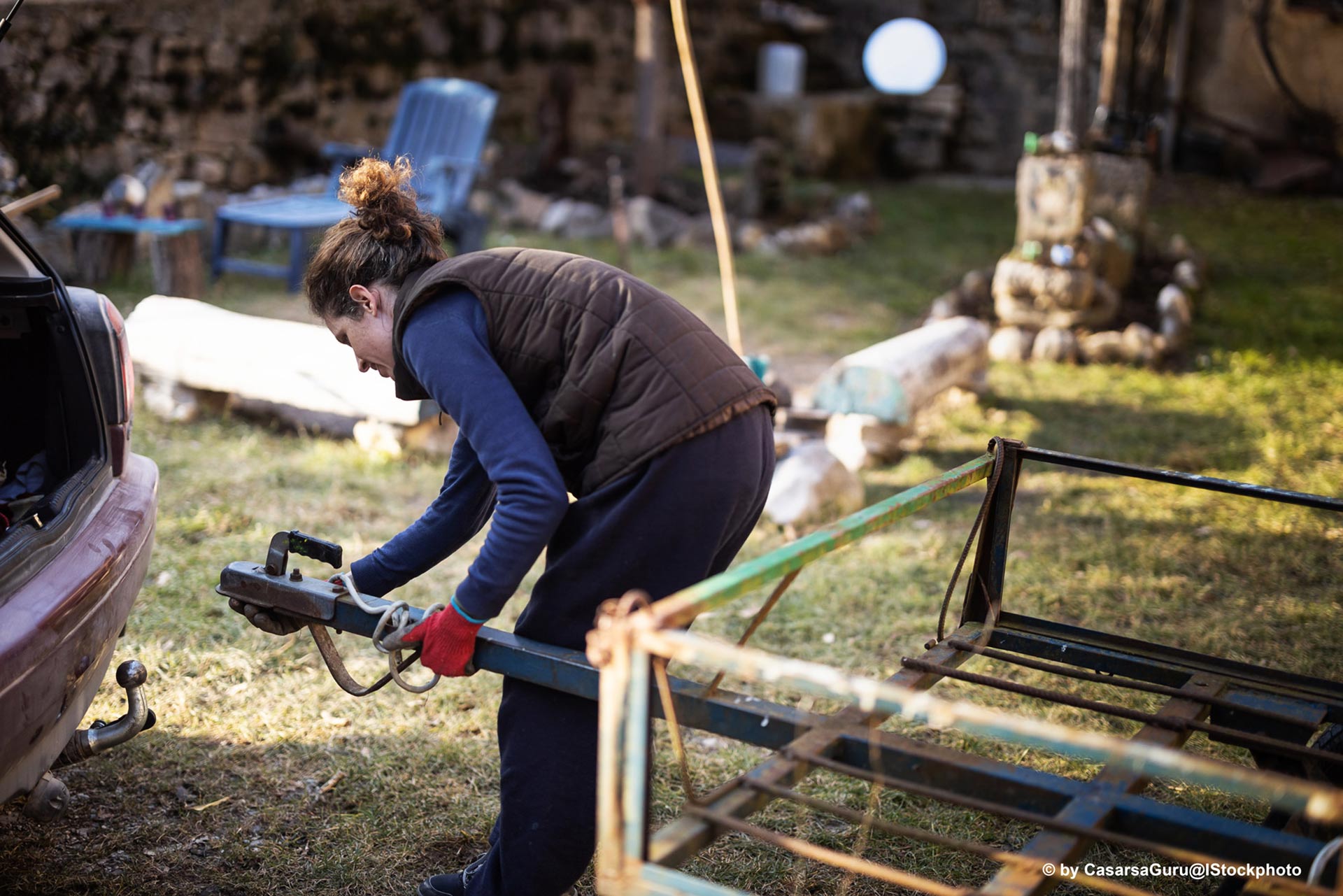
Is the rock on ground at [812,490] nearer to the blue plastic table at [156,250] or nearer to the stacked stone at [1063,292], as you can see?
the stacked stone at [1063,292]

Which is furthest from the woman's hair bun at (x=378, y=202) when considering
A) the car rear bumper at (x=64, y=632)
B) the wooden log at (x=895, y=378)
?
the wooden log at (x=895, y=378)

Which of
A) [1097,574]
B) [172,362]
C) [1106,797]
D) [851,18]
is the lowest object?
[1097,574]

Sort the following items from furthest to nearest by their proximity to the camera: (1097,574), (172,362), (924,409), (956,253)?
(956,253) < (924,409) < (172,362) < (1097,574)

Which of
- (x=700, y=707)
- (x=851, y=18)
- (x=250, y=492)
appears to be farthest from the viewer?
(x=851, y=18)

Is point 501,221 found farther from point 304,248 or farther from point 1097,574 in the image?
point 1097,574

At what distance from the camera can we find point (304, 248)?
804 cm

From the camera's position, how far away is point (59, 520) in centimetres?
237

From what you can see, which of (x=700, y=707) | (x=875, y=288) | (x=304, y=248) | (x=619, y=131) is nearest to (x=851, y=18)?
(x=619, y=131)

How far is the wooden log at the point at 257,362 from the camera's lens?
16.8 feet

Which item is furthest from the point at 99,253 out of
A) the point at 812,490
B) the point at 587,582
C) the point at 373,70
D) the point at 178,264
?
the point at 587,582

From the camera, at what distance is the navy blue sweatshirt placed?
6.34ft

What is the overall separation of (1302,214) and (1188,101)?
2539mm

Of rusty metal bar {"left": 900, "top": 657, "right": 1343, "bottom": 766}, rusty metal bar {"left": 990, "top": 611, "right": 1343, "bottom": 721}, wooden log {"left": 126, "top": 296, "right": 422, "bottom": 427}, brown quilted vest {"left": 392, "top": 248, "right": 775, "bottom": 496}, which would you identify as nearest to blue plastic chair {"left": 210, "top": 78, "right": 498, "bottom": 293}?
wooden log {"left": 126, "top": 296, "right": 422, "bottom": 427}

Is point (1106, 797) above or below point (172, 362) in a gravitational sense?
above
